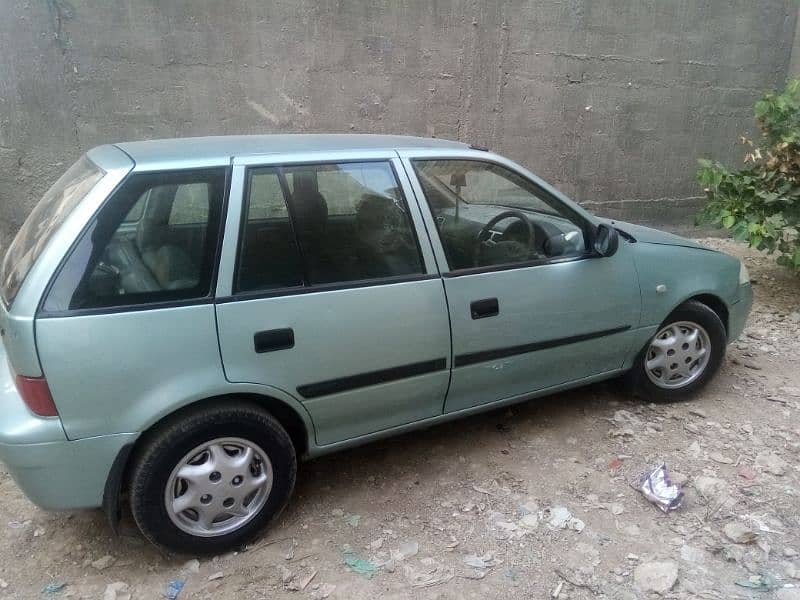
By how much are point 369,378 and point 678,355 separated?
2.06m

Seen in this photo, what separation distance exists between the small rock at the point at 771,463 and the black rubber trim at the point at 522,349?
0.96 m

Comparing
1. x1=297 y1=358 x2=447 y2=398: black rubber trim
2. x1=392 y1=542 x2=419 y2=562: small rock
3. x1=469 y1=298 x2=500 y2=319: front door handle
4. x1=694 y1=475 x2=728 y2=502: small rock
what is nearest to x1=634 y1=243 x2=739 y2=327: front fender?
x1=694 y1=475 x2=728 y2=502: small rock

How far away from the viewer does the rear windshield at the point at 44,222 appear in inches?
92.7

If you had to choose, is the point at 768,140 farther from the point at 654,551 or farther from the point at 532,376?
the point at 654,551

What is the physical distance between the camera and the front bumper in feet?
12.8

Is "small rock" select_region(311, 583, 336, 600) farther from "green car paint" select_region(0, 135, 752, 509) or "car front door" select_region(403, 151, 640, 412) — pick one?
"car front door" select_region(403, 151, 640, 412)

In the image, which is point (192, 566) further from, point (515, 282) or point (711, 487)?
point (711, 487)

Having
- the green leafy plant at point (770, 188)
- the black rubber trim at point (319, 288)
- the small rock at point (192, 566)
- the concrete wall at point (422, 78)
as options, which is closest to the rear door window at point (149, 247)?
the black rubber trim at point (319, 288)

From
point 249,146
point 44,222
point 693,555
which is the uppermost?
point 249,146

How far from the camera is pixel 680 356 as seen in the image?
3.78m

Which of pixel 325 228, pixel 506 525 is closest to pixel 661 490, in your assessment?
pixel 506 525

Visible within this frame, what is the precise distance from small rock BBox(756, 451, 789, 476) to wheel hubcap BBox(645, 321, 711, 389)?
2.04 feet

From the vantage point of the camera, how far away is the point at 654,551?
270 centimetres

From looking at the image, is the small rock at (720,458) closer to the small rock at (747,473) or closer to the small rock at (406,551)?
the small rock at (747,473)
